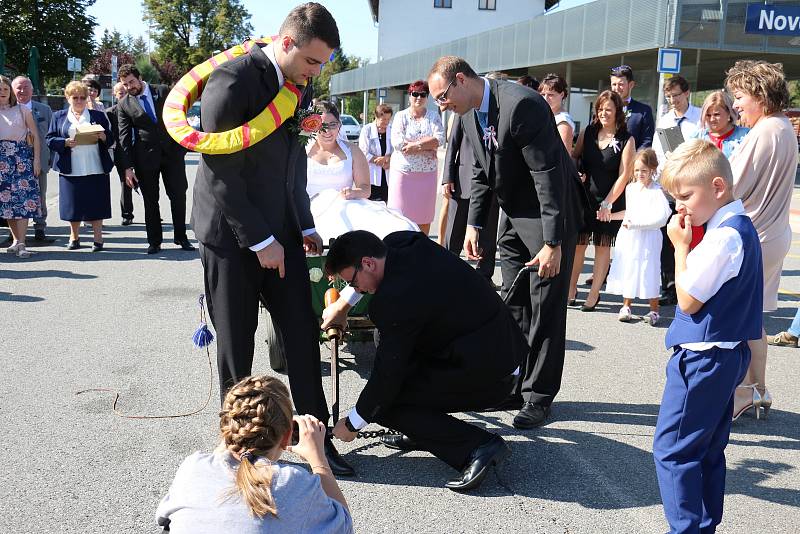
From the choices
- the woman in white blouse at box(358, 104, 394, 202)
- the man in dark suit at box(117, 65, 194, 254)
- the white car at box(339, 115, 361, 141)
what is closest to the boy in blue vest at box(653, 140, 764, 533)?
the woman in white blouse at box(358, 104, 394, 202)

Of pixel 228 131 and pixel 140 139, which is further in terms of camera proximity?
pixel 140 139

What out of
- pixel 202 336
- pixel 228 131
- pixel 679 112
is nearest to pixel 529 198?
pixel 228 131

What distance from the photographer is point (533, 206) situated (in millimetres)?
4641

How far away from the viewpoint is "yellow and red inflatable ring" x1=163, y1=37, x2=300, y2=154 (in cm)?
346

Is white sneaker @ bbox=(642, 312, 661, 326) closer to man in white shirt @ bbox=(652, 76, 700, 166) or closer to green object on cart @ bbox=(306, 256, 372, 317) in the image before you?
man in white shirt @ bbox=(652, 76, 700, 166)

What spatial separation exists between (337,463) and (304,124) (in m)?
1.65

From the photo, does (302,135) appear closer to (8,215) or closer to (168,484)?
(168,484)

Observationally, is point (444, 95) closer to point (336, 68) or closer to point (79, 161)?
point (79, 161)

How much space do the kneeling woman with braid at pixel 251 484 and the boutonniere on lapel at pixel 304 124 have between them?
1.67m

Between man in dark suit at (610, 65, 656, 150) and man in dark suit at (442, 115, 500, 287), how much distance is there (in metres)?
1.52

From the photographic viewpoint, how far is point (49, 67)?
48.0m

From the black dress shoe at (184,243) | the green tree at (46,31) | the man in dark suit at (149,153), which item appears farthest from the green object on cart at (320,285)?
the green tree at (46,31)

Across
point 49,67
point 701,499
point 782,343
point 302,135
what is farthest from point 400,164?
point 49,67

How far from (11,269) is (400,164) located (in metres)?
4.32
